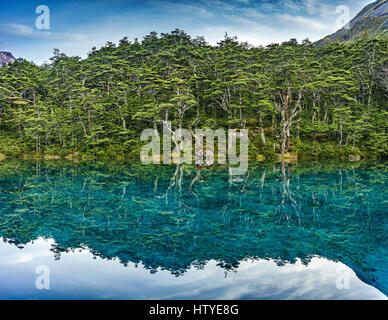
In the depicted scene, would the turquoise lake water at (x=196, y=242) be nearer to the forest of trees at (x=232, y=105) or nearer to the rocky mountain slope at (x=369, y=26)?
the forest of trees at (x=232, y=105)

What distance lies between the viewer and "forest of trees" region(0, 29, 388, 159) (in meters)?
26.9

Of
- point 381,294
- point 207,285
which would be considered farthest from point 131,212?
point 381,294

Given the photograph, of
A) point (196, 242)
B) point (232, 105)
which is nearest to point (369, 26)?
point (232, 105)

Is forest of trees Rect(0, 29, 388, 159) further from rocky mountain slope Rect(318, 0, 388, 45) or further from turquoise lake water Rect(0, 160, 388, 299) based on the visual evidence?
rocky mountain slope Rect(318, 0, 388, 45)

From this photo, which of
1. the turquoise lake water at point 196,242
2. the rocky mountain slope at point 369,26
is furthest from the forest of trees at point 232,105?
the rocky mountain slope at point 369,26

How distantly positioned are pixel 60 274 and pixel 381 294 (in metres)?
5.65

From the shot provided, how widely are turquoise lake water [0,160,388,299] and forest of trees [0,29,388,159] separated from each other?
15302 millimetres

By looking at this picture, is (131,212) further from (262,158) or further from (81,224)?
(262,158)

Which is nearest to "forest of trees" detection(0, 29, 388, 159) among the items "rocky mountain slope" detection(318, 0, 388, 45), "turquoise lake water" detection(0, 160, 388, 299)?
"turquoise lake water" detection(0, 160, 388, 299)

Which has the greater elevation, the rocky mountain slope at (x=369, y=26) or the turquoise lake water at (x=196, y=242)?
the rocky mountain slope at (x=369, y=26)

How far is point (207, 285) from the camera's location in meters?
4.63

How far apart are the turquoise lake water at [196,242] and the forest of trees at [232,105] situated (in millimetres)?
15302

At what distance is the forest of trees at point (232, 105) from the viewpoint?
26.9 m

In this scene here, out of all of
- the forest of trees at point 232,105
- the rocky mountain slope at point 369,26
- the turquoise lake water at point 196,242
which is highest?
the rocky mountain slope at point 369,26
